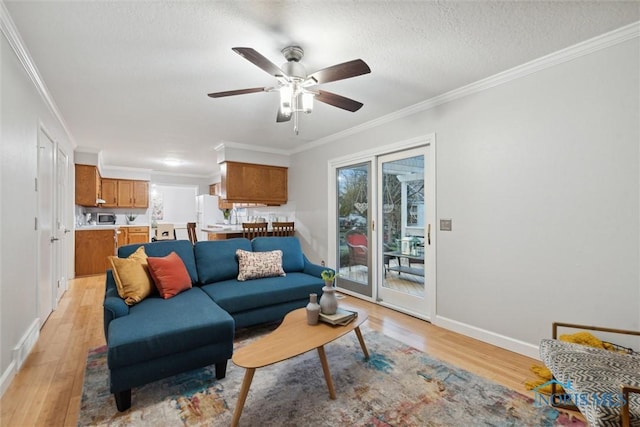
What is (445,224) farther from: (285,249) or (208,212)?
(208,212)

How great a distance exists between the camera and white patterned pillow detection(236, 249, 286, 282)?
3262 millimetres

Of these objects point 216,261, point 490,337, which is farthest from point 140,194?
point 490,337

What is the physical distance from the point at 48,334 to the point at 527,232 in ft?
15.5

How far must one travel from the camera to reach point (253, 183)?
544 centimetres

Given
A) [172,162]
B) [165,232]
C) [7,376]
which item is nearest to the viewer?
[7,376]

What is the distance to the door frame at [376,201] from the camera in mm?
3250

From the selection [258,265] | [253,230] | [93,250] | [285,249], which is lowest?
[93,250]

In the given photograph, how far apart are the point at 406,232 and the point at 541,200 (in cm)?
150

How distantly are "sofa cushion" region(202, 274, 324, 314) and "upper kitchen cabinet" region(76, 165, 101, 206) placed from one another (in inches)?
178

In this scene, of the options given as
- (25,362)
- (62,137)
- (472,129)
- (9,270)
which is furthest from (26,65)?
(472,129)

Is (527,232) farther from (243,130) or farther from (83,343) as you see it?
(83,343)

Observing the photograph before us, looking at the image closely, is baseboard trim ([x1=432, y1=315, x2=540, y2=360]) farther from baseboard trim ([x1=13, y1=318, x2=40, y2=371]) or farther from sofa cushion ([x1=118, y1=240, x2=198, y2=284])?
baseboard trim ([x1=13, y1=318, x2=40, y2=371])

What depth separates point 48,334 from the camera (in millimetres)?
2936

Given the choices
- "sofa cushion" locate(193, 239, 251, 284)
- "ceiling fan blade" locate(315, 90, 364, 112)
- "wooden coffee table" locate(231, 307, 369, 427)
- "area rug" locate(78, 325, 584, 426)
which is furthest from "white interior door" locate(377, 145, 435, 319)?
"sofa cushion" locate(193, 239, 251, 284)
